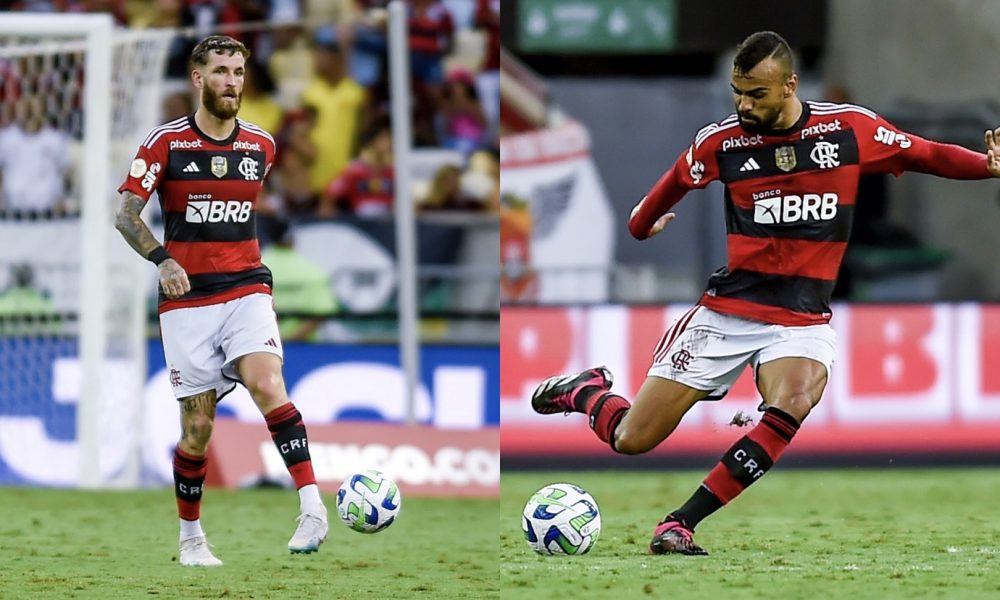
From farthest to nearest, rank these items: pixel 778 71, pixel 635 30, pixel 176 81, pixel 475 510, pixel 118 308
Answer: pixel 635 30 → pixel 176 81 → pixel 118 308 → pixel 475 510 → pixel 778 71

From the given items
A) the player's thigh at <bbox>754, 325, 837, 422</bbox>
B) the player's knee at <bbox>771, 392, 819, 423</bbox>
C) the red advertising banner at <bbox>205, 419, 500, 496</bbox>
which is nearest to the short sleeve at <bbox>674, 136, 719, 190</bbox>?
the player's thigh at <bbox>754, 325, 837, 422</bbox>

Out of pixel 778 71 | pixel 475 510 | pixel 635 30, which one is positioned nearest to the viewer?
pixel 778 71

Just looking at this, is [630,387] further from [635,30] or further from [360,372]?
[635,30]

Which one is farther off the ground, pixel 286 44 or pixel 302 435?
pixel 286 44

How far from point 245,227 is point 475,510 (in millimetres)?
3393

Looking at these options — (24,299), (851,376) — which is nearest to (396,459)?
(24,299)

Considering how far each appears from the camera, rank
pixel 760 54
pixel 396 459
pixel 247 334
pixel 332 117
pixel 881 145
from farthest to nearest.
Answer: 1. pixel 332 117
2. pixel 396 459
3. pixel 247 334
4. pixel 881 145
5. pixel 760 54

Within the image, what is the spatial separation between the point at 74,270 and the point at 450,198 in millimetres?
3535

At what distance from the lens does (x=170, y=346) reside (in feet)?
24.7

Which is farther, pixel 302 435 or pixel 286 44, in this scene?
pixel 286 44

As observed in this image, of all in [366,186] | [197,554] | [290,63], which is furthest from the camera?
[290,63]

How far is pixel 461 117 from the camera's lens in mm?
15234

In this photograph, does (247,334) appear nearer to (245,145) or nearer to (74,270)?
(245,145)

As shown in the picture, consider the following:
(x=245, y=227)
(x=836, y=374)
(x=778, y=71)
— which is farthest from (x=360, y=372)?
(x=778, y=71)
